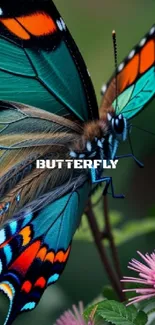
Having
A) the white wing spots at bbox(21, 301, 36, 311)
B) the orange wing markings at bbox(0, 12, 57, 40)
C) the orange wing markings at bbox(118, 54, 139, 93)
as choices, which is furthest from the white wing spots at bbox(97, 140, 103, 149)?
the white wing spots at bbox(21, 301, 36, 311)

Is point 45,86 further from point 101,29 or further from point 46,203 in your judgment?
point 101,29

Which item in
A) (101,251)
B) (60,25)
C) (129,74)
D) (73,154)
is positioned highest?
(60,25)

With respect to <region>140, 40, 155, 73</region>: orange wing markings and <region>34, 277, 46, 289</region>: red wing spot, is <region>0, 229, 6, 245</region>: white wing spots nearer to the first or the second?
<region>34, 277, 46, 289</region>: red wing spot

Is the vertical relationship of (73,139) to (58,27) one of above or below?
below

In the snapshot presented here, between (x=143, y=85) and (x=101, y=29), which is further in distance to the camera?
(x=101, y=29)

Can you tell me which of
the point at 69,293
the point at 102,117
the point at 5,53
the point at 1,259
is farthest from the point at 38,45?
the point at 69,293

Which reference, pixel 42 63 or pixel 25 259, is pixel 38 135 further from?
pixel 25 259

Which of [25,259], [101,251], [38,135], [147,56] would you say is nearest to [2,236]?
[25,259]

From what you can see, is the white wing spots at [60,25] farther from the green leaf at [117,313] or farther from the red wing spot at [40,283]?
the green leaf at [117,313]
